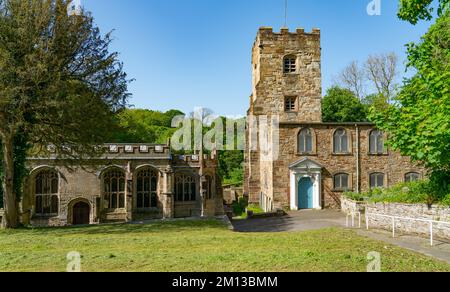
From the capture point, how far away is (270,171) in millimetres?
25531

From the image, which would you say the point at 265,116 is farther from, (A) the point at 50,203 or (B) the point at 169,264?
(B) the point at 169,264

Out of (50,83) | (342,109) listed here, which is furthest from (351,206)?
(342,109)

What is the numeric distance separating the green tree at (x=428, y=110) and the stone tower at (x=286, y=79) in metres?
14.3

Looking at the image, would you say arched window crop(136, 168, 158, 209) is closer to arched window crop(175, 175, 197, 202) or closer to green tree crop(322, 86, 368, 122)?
arched window crop(175, 175, 197, 202)

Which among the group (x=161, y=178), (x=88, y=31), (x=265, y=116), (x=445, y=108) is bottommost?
(x=161, y=178)

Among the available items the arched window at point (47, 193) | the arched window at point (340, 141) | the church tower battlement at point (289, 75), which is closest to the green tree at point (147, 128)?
the arched window at point (47, 193)

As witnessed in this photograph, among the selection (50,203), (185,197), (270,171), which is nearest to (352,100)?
(270,171)

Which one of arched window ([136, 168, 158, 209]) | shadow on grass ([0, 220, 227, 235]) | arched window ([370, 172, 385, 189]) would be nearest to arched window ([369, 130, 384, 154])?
arched window ([370, 172, 385, 189])

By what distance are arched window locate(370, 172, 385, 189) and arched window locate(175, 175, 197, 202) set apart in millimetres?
14462

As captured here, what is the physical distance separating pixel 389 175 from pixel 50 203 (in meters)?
26.6

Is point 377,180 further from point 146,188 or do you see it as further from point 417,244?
point 146,188

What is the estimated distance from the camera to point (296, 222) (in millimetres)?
18969

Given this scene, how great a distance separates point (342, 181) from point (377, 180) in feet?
9.09

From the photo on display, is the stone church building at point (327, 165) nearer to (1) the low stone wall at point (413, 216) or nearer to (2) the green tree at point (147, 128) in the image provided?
(1) the low stone wall at point (413, 216)
